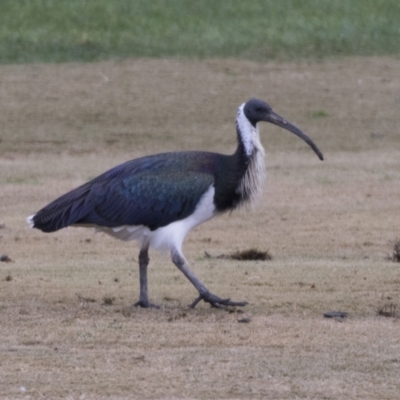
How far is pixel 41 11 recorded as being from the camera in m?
27.8

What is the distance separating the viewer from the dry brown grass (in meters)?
7.05

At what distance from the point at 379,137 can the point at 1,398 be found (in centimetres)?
1377

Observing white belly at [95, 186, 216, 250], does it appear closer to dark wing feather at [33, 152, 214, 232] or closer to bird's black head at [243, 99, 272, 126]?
dark wing feather at [33, 152, 214, 232]

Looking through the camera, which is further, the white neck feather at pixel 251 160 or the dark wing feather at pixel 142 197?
the white neck feather at pixel 251 160

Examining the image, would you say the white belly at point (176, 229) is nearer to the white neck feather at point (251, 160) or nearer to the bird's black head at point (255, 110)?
the white neck feather at point (251, 160)

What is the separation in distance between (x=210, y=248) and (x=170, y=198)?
3315 millimetres

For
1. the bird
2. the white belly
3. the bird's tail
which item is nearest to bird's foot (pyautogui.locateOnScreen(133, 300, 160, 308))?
the bird

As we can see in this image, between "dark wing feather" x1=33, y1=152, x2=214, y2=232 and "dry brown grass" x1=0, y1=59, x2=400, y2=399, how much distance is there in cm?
62

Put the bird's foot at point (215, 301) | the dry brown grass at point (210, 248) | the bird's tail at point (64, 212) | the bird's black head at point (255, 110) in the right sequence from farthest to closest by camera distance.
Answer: the bird's black head at point (255, 110) → the bird's tail at point (64, 212) → the bird's foot at point (215, 301) → the dry brown grass at point (210, 248)

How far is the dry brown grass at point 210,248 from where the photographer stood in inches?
Result: 278

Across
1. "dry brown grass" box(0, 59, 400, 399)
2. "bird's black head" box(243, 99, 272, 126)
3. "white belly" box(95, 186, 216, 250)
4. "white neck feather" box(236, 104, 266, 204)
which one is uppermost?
"bird's black head" box(243, 99, 272, 126)

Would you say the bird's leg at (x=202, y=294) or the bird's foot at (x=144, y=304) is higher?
the bird's leg at (x=202, y=294)

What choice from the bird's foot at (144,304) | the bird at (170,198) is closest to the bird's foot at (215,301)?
the bird at (170,198)

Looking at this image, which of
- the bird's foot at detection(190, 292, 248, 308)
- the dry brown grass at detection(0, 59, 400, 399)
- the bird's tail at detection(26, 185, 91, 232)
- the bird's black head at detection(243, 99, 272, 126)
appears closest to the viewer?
the dry brown grass at detection(0, 59, 400, 399)
